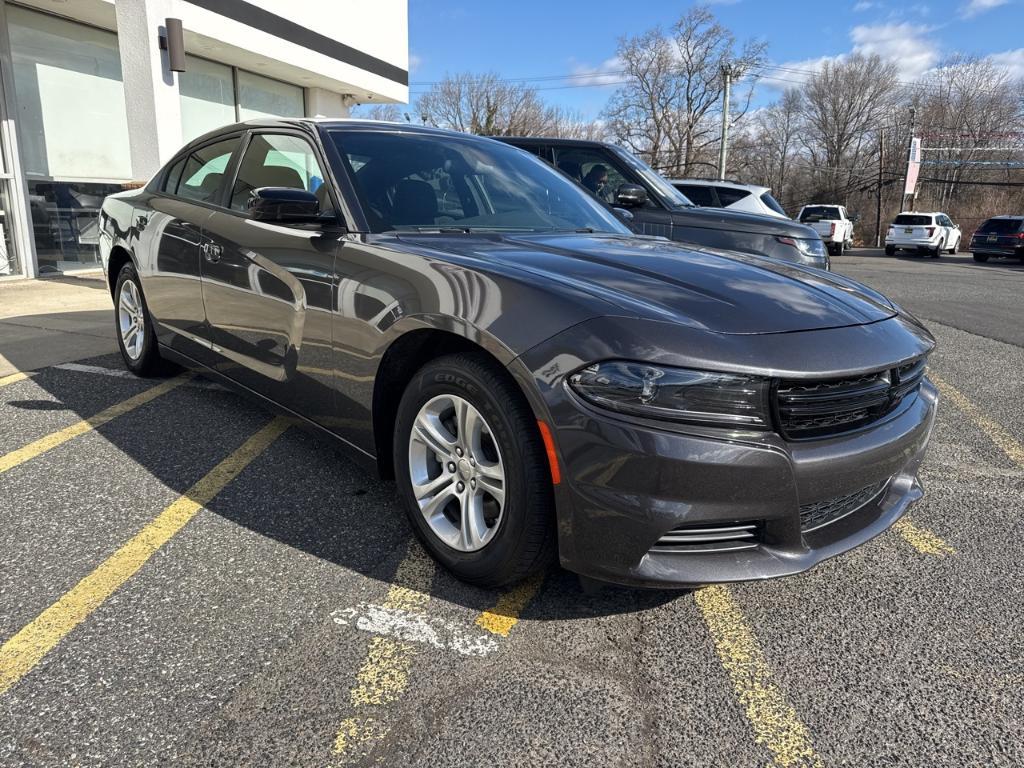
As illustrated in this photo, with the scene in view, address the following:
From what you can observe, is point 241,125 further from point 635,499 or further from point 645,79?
point 645,79

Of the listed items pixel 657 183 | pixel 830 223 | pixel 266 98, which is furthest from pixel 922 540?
pixel 830 223

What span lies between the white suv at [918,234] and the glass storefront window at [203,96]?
23873mm

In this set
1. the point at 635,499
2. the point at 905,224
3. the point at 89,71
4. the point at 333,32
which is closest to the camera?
the point at 635,499

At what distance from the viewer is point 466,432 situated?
89.4 inches

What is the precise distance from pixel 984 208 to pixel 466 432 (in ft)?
171

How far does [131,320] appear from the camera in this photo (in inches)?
185

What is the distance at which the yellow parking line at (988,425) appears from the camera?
3984 millimetres

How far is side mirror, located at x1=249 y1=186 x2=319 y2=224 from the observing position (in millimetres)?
2721

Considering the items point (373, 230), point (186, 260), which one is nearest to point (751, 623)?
point (373, 230)

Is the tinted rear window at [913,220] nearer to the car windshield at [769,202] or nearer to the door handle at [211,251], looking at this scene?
the car windshield at [769,202]

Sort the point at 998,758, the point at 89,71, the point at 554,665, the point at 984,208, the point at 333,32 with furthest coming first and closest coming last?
the point at 984,208 < the point at 333,32 < the point at 89,71 < the point at 554,665 < the point at 998,758

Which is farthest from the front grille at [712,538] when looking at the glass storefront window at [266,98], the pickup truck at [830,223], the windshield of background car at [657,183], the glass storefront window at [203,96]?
the pickup truck at [830,223]

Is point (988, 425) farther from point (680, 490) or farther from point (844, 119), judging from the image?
point (844, 119)

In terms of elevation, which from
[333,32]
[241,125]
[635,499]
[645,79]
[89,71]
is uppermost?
[645,79]
